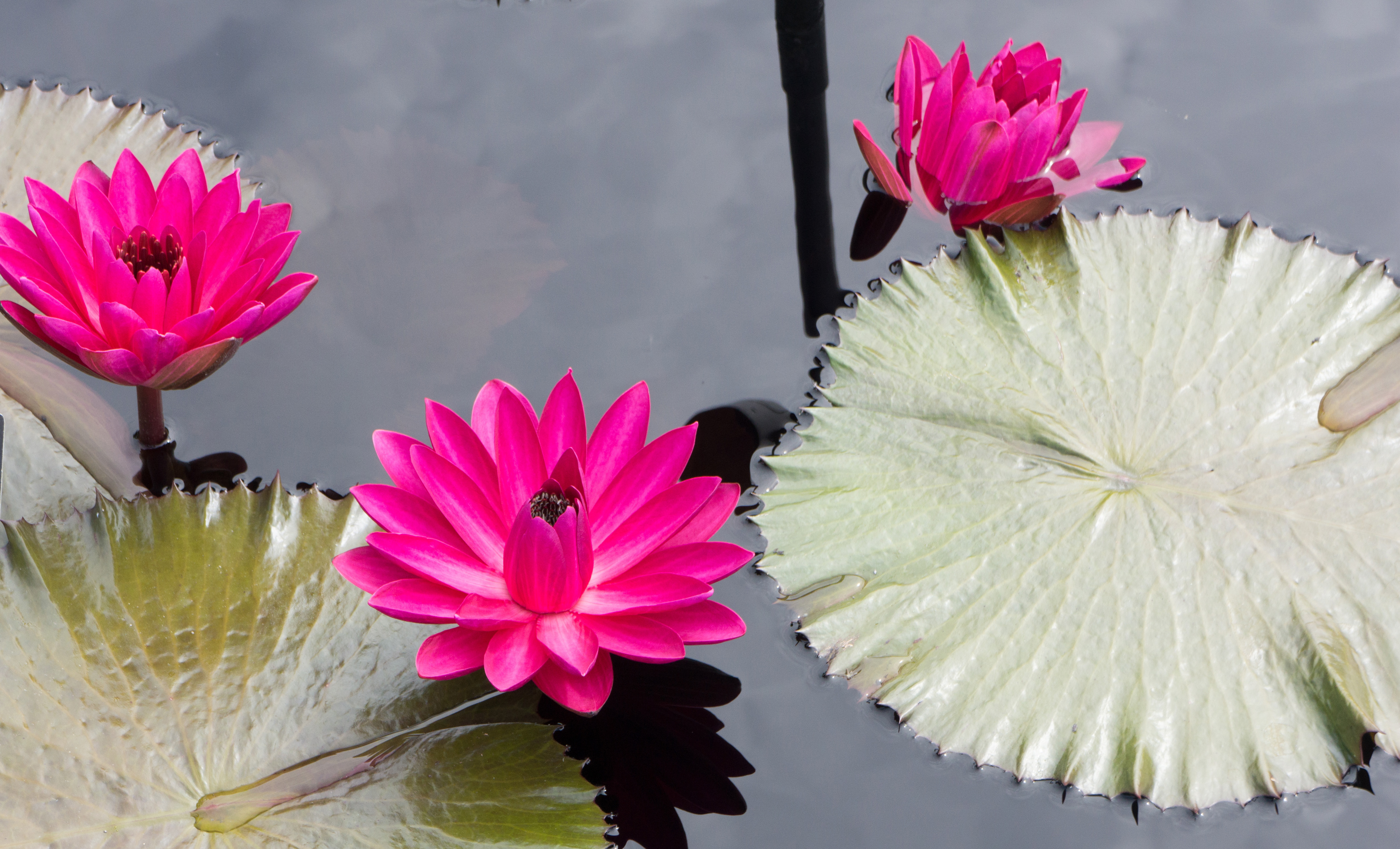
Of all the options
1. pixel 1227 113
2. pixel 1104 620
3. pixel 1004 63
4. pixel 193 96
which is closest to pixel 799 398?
pixel 1104 620

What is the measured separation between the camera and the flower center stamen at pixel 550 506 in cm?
126

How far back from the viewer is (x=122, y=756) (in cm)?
120

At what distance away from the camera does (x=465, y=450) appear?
1.32 meters

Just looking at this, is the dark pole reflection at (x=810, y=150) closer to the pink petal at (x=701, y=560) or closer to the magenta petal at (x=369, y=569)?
the pink petal at (x=701, y=560)

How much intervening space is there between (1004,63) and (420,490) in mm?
1407

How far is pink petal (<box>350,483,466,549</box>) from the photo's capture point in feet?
4.10

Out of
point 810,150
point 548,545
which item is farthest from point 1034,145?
point 548,545

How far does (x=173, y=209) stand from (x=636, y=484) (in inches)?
35.2

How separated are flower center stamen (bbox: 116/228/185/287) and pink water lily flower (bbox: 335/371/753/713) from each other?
0.54m

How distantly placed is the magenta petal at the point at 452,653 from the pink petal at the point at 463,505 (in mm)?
109

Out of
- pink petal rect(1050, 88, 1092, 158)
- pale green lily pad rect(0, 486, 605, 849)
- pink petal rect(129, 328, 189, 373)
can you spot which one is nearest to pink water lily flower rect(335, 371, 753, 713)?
pale green lily pad rect(0, 486, 605, 849)

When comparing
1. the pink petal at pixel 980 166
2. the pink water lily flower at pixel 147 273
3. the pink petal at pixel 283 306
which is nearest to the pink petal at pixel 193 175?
the pink water lily flower at pixel 147 273

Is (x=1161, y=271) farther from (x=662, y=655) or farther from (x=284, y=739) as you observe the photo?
(x=284, y=739)

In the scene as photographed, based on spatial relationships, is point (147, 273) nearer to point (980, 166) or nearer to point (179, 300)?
point (179, 300)
